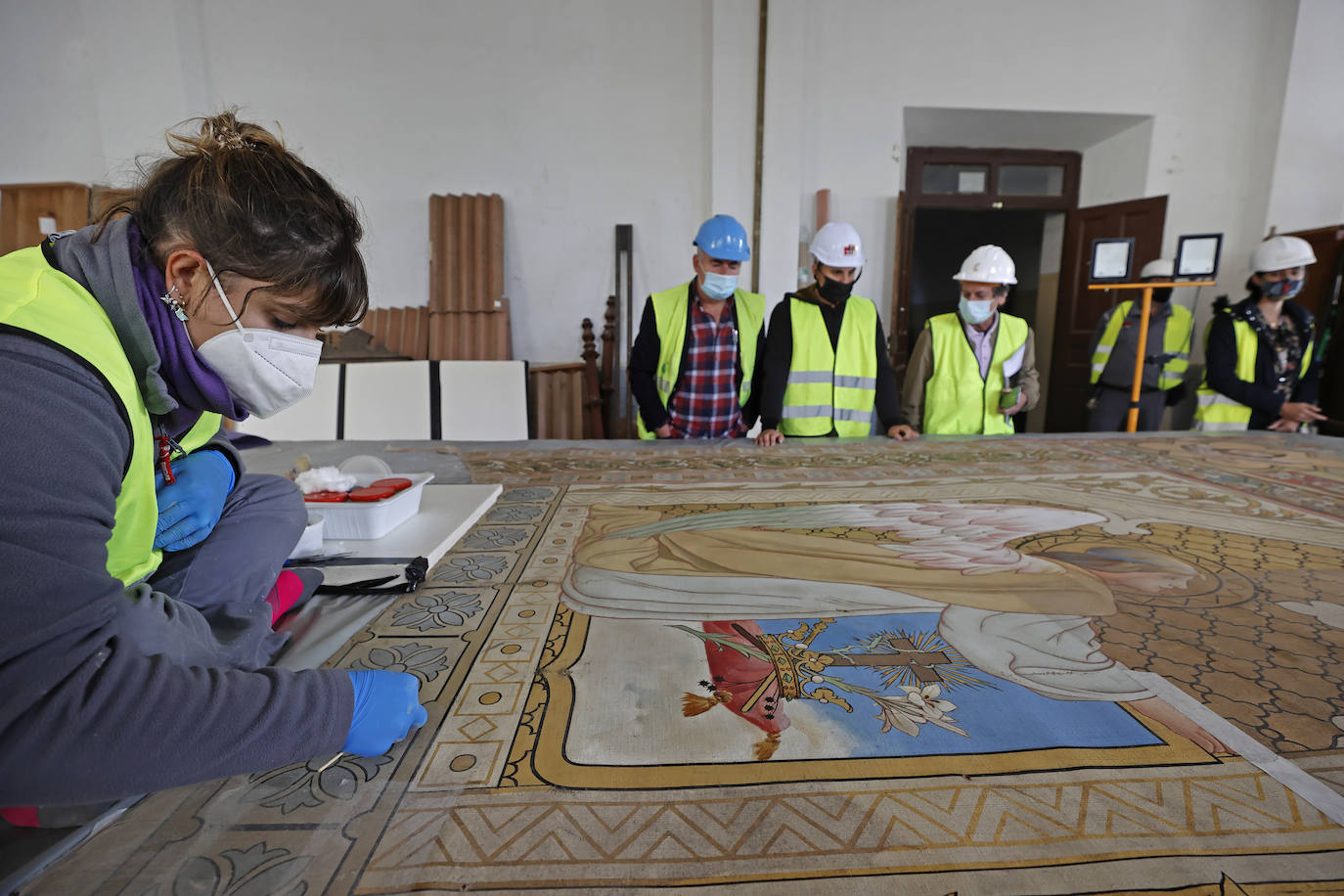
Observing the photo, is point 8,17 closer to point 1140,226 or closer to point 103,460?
point 103,460

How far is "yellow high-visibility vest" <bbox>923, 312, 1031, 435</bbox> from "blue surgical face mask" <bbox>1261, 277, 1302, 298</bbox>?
196cm

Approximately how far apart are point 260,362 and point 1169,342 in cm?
520

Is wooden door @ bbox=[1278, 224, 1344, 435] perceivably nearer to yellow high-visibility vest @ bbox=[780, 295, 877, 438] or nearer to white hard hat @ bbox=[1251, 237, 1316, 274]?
white hard hat @ bbox=[1251, 237, 1316, 274]

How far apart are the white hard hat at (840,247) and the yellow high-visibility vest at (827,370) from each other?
0.17m

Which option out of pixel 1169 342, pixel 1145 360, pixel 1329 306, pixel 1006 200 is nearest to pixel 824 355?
pixel 1145 360

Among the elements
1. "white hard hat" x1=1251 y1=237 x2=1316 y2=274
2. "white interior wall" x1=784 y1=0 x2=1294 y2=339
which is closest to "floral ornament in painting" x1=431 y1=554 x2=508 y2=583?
"white interior wall" x1=784 y1=0 x2=1294 y2=339

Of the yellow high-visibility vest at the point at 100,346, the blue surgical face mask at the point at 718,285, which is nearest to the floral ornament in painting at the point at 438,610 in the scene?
the yellow high-visibility vest at the point at 100,346

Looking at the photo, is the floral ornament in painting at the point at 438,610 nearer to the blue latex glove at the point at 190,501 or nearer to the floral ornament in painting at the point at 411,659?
the floral ornament in painting at the point at 411,659

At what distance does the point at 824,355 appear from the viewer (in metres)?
2.76

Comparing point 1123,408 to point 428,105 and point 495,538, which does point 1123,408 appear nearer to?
point 495,538

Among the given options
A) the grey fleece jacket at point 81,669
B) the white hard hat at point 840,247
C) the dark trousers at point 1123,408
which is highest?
the white hard hat at point 840,247

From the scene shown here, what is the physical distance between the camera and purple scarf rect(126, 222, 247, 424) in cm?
73

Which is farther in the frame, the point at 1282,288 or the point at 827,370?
the point at 1282,288

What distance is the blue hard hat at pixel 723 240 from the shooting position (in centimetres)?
266
